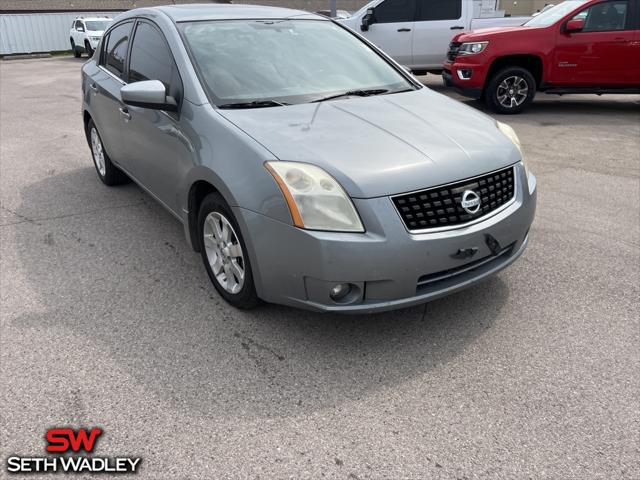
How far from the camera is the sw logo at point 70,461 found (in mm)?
2217

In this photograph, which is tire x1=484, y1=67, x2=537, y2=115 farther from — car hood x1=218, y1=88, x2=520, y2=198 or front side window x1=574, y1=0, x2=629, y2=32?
car hood x1=218, y1=88, x2=520, y2=198

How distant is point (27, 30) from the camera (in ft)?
87.1

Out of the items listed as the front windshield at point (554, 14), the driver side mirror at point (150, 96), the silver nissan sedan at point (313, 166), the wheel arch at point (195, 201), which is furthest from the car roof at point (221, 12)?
the front windshield at point (554, 14)

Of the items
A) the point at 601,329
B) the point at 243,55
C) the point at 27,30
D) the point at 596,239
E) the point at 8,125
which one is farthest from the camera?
the point at 27,30

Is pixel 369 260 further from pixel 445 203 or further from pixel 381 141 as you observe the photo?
pixel 381 141

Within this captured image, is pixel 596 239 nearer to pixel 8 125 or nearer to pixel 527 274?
pixel 527 274

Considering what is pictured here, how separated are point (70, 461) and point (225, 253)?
135 centimetres

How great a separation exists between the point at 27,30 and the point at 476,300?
2957cm

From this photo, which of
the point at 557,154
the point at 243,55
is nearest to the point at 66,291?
the point at 243,55

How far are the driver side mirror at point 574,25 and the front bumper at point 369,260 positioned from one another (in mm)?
6959

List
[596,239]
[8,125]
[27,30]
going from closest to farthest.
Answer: [596,239]
[8,125]
[27,30]

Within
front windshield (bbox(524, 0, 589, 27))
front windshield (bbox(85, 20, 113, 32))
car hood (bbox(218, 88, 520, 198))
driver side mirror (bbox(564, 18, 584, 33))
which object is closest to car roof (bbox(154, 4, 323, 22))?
car hood (bbox(218, 88, 520, 198))

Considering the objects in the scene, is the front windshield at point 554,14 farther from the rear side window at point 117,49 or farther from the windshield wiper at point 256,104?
the windshield wiper at point 256,104

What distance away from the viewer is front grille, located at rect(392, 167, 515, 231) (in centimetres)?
266
